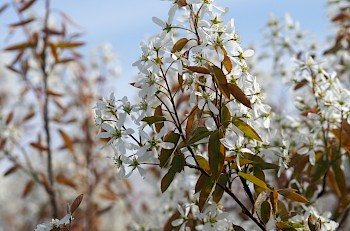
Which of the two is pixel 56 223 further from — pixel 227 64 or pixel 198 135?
pixel 227 64

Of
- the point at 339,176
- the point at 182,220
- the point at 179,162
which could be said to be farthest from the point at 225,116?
the point at 339,176

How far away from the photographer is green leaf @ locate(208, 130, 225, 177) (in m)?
1.33

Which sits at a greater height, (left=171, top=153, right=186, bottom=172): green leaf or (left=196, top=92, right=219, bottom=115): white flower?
(left=196, top=92, right=219, bottom=115): white flower

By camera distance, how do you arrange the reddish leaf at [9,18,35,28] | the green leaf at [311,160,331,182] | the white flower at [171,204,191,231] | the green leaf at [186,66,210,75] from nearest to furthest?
the green leaf at [186,66,210,75] → the white flower at [171,204,191,231] → the green leaf at [311,160,331,182] → the reddish leaf at [9,18,35,28]

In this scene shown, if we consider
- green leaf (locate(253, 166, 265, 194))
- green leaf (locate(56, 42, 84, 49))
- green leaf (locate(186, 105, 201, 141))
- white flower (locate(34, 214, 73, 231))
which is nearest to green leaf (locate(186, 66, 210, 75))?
green leaf (locate(186, 105, 201, 141))

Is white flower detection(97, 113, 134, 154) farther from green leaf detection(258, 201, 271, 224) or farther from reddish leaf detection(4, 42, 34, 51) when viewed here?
reddish leaf detection(4, 42, 34, 51)

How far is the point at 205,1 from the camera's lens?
4.67ft

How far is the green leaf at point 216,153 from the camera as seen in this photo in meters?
1.33

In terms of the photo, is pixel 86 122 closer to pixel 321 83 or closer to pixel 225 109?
pixel 321 83

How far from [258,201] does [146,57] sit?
0.44 meters

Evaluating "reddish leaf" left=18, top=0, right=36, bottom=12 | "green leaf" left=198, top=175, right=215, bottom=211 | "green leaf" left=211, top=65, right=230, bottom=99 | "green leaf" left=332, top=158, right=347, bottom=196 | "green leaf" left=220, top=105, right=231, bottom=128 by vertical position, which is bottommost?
"green leaf" left=198, top=175, right=215, bottom=211

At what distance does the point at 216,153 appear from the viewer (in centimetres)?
133

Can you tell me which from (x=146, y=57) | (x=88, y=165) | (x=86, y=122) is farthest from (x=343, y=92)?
(x=86, y=122)

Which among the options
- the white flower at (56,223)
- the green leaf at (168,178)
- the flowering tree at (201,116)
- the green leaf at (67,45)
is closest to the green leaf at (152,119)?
the flowering tree at (201,116)
